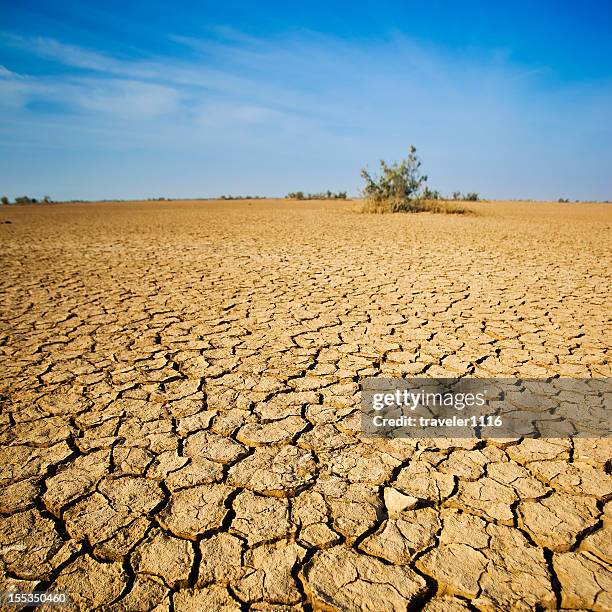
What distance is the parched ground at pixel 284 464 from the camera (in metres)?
1.19

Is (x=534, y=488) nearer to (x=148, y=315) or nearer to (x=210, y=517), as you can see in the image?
(x=210, y=517)

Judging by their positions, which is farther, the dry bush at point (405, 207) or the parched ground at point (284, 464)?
the dry bush at point (405, 207)

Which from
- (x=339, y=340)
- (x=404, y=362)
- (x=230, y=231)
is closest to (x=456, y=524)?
(x=404, y=362)

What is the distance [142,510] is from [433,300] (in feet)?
10.0

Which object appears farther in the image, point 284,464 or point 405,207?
point 405,207

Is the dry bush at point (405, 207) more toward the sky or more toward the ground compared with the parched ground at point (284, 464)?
more toward the sky

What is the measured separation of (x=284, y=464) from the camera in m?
1.67

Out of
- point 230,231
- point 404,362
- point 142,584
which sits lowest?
point 142,584

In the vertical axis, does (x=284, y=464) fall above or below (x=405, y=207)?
below

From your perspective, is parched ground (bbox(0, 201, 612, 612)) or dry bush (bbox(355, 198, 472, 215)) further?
dry bush (bbox(355, 198, 472, 215))

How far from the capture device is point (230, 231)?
9938mm

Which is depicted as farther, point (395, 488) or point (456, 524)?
point (395, 488)

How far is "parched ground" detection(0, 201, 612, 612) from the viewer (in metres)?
1.19

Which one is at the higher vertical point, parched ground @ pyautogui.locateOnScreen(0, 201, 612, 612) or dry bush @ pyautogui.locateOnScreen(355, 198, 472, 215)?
dry bush @ pyautogui.locateOnScreen(355, 198, 472, 215)
